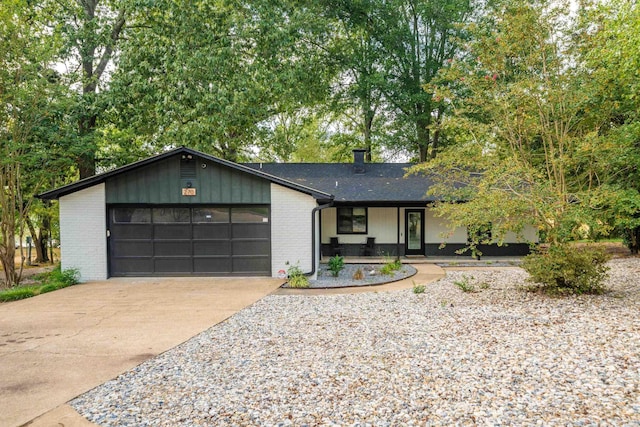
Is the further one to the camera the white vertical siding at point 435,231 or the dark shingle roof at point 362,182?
the white vertical siding at point 435,231

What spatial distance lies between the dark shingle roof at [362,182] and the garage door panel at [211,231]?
4.65m

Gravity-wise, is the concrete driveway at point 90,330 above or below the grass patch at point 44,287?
below

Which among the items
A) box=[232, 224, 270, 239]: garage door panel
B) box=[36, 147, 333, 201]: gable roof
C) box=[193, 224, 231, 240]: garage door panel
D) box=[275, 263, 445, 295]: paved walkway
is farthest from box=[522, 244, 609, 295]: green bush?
box=[193, 224, 231, 240]: garage door panel

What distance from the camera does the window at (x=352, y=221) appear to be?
14500 mm

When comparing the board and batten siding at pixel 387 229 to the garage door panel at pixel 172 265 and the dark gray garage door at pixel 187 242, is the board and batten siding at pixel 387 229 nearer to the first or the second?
the dark gray garage door at pixel 187 242

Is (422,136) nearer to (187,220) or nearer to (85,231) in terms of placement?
(187,220)

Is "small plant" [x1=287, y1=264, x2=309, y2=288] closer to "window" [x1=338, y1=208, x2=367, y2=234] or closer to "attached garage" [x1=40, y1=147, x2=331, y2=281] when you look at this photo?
"attached garage" [x1=40, y1=147, x2=331, y2=281]

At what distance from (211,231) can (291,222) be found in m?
2.37

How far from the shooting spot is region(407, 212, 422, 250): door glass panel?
570 inches

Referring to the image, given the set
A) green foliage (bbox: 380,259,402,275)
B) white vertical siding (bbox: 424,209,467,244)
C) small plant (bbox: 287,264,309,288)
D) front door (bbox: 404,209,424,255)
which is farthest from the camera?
front door (bbox: 404,209,424,255)

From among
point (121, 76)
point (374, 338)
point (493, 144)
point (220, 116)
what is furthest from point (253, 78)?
point (374, 338)

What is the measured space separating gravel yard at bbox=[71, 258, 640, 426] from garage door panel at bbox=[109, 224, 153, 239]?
5338 mm

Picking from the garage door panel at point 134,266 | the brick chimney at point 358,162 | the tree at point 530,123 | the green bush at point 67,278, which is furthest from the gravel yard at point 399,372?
the brick chimney at point 358,162

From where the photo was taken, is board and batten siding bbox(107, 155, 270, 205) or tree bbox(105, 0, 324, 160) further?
tree bbox(105, 0, 324, 160)
